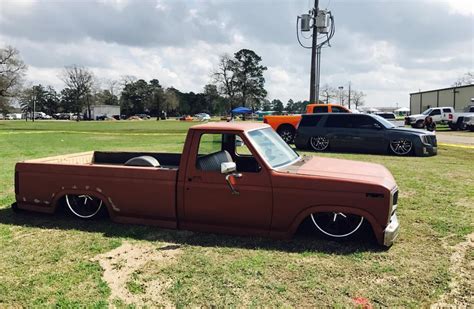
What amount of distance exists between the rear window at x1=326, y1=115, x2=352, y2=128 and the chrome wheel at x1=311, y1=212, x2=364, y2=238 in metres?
10.1

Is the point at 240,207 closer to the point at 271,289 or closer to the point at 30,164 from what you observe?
the point at 271,289

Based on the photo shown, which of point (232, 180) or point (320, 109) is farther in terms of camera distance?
point (320, 109)

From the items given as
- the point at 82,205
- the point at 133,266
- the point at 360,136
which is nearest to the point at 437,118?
the point at 360,136

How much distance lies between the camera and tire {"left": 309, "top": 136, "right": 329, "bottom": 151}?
47.8 feet

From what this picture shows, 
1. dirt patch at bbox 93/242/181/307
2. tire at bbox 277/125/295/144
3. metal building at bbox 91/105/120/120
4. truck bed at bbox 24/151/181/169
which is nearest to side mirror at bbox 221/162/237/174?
dirt patch at bbox 93/242/181/307

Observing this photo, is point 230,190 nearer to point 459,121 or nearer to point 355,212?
point 355,212

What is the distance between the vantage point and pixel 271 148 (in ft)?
16.3

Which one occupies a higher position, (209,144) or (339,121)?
(339,121)

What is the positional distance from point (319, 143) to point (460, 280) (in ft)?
36.6

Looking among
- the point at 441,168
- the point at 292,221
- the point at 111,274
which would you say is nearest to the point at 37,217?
the point at 111,274

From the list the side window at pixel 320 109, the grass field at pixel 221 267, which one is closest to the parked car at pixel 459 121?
the side window at pixel 320 109

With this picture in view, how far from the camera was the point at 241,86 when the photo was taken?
290ft

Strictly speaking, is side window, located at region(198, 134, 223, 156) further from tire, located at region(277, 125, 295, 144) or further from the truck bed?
tire, located at region(277, 125, 295, 144)

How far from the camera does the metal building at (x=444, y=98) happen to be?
54969mm
